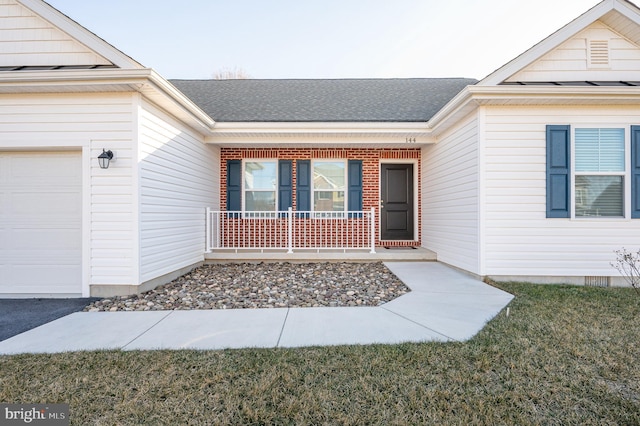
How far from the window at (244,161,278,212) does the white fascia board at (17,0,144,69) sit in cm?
370

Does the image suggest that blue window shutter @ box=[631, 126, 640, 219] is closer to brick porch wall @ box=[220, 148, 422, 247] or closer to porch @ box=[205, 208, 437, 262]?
porch @ box=[205, 208, 437, 262]

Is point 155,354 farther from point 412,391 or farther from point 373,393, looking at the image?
point 412,391

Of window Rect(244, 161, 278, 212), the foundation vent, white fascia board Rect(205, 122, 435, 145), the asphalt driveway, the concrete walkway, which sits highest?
white fascia board Rect(205, 122, 435, 145)

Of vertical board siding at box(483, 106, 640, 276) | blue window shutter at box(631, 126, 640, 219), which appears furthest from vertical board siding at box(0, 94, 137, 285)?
blue window shutter at box(631, 126, 640, 219)

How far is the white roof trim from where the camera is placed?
5.04m

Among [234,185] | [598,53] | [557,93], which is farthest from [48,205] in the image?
[598,53]

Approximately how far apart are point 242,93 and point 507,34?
27.4 ft

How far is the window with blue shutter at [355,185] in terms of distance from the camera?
7.92 m

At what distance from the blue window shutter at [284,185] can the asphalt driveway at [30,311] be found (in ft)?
14.7

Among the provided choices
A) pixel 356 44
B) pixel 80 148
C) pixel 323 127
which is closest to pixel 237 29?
pixel 356 44

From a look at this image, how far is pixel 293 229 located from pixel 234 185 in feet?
6.62

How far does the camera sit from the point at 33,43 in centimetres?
481

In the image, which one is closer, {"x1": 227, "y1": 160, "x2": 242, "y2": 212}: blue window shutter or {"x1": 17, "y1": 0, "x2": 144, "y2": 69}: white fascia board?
{"x1": 17, "y1": 0, "x2": 144, "y2": 69}: white fascia board

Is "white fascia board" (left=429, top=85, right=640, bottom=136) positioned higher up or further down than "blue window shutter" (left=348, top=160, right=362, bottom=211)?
higher up
